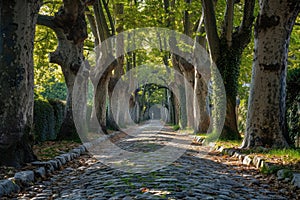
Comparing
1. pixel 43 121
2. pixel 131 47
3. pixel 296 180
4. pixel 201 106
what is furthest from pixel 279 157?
pixel 131 47

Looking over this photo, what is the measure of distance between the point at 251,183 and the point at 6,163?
4.40 m

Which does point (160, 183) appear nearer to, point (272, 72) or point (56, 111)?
point (272, 72)

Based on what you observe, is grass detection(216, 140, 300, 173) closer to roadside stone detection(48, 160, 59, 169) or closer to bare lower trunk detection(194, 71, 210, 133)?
roadside stone detection(48, 160, 59, 169)

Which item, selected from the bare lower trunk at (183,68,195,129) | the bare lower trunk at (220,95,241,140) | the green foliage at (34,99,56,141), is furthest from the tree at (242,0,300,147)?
the bare lower trunk at (183,68,195,129)

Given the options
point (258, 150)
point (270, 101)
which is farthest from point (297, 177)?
point (270, 101)

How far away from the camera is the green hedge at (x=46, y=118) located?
495 inches

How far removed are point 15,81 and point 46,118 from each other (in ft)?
23.0

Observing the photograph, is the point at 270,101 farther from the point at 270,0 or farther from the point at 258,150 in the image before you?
the point at 270,0

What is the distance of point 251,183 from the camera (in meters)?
5.96

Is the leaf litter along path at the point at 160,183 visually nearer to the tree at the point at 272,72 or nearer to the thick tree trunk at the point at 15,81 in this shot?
the thick tree trunk at the point at 15,81

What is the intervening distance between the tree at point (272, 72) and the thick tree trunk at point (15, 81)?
565cm

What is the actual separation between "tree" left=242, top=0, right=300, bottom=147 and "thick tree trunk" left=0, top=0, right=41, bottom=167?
18.5 ft

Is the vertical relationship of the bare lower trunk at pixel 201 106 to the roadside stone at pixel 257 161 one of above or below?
above

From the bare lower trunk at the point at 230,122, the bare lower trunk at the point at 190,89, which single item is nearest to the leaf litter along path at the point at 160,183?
the bare lower trunk at the point at 230,122
